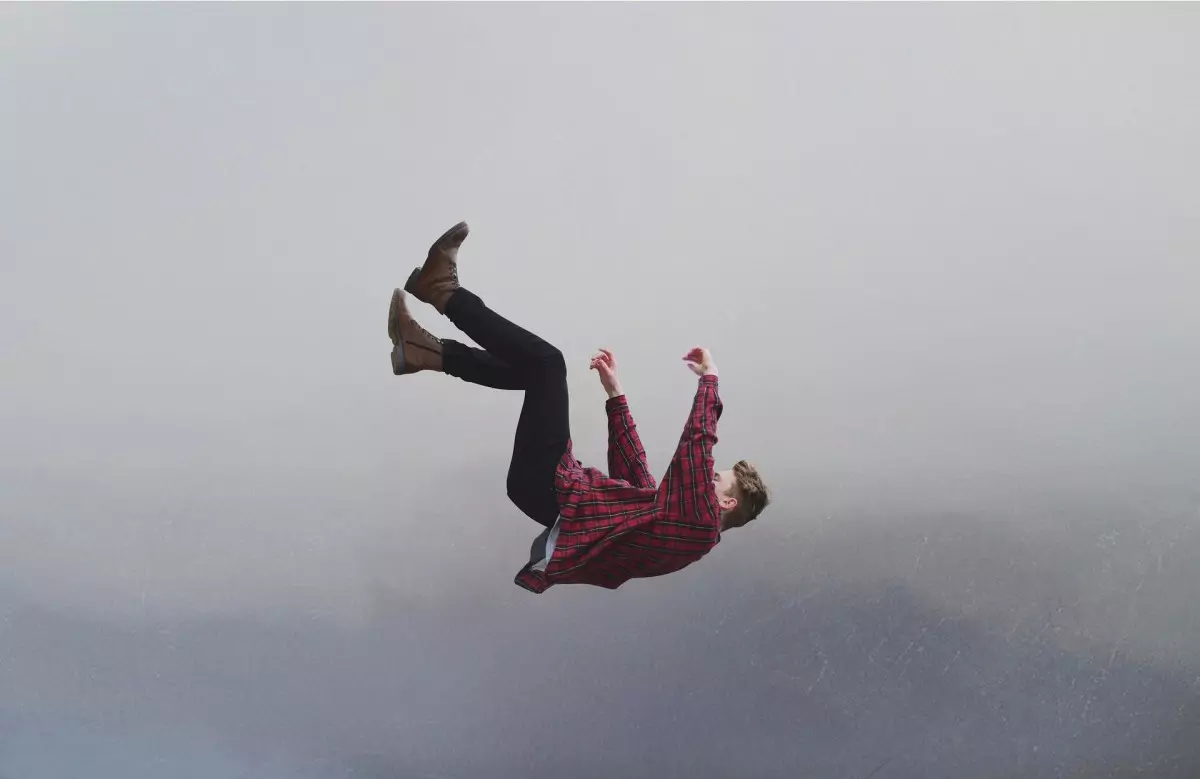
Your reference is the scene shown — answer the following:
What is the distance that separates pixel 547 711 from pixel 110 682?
6.59 ft

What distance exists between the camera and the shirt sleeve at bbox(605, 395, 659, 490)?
268 cm

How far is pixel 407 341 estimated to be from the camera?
101 inches

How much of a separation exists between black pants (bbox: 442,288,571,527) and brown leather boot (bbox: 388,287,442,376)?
13cm

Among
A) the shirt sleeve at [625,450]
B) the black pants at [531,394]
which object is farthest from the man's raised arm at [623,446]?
the black pants at [531,394]

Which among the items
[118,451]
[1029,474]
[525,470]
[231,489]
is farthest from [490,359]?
[1029,474]

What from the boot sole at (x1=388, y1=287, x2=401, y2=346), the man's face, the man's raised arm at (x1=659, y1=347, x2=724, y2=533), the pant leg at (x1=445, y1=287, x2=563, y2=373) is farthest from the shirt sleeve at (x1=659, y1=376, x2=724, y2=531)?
the boot sole at (x1=388, y1=287, x2=401, y2=346)

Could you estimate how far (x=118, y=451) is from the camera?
410 cm

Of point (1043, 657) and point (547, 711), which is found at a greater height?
point (1043, 657)

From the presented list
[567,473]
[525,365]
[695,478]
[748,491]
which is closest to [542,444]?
[567,473]

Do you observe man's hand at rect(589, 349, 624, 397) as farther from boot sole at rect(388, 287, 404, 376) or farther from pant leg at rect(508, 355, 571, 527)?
boot sole at rect(388, 287, 404, 376)

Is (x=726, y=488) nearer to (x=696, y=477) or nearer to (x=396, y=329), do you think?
(x=696, y=477)

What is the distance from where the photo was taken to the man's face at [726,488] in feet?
7.82

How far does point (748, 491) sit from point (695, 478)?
22cm

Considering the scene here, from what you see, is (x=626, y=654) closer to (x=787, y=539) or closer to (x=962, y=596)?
(x=787, y=539)
